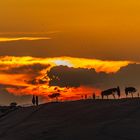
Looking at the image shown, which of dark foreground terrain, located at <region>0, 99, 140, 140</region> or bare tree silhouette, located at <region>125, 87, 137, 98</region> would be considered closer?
dark foreground terrain, located at <region>0, 99, 140, 140</region>

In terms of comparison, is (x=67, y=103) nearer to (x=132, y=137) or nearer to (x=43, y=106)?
(x=43, y=106)

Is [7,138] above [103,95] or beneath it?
beneath

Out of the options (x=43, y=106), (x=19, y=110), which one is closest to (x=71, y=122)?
(x=43, y=106)

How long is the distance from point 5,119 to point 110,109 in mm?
14032

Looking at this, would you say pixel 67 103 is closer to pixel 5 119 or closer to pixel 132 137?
pixel 5 119

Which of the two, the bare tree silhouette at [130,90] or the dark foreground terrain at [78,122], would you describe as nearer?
the dark foreground terrain at [78,122]

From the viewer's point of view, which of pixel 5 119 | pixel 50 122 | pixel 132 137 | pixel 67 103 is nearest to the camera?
pixel 132 137

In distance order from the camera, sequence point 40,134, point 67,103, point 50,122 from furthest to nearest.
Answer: point 67,103 → point 50,122 → point 40,134

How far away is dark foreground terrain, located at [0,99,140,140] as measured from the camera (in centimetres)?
4162

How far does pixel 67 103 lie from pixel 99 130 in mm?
12453

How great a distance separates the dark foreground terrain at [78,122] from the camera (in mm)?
41625

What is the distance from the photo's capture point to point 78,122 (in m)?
46.1

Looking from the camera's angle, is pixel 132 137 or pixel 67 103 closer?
pixel 132 137

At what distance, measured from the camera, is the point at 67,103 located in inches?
2140
